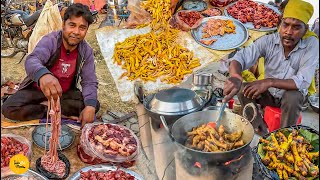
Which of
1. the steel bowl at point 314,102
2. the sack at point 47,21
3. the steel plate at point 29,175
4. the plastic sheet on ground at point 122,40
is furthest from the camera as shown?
the steel bowl at point 314,102

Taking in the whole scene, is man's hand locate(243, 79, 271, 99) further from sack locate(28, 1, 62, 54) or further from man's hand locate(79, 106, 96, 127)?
sack locate(28, 1, 62, 54)

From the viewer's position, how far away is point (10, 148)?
12.3ft

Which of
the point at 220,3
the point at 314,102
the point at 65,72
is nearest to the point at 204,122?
the point at 65,72

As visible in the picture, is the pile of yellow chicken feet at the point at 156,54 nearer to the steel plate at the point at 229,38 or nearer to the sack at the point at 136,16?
the sack at the point at 136,16

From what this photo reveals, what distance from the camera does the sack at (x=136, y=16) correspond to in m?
5.62

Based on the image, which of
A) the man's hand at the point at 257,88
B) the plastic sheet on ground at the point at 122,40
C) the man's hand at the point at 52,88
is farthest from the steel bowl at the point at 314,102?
the man's hand at the point at 52,88

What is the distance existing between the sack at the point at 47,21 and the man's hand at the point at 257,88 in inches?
90.6

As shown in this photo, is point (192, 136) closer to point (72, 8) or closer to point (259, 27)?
point (72, 8)

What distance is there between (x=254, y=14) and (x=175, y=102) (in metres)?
2.76

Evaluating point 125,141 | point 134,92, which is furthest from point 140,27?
point 125,141

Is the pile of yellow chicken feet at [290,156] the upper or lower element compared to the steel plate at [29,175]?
upper

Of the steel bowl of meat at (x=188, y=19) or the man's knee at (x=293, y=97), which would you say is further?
the steel bowl of meat at (x=188, y=19)

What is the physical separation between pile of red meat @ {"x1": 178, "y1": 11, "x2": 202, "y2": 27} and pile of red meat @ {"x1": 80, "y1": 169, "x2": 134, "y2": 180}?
8.92 ft

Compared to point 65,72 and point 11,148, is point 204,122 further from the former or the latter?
point 11,148
